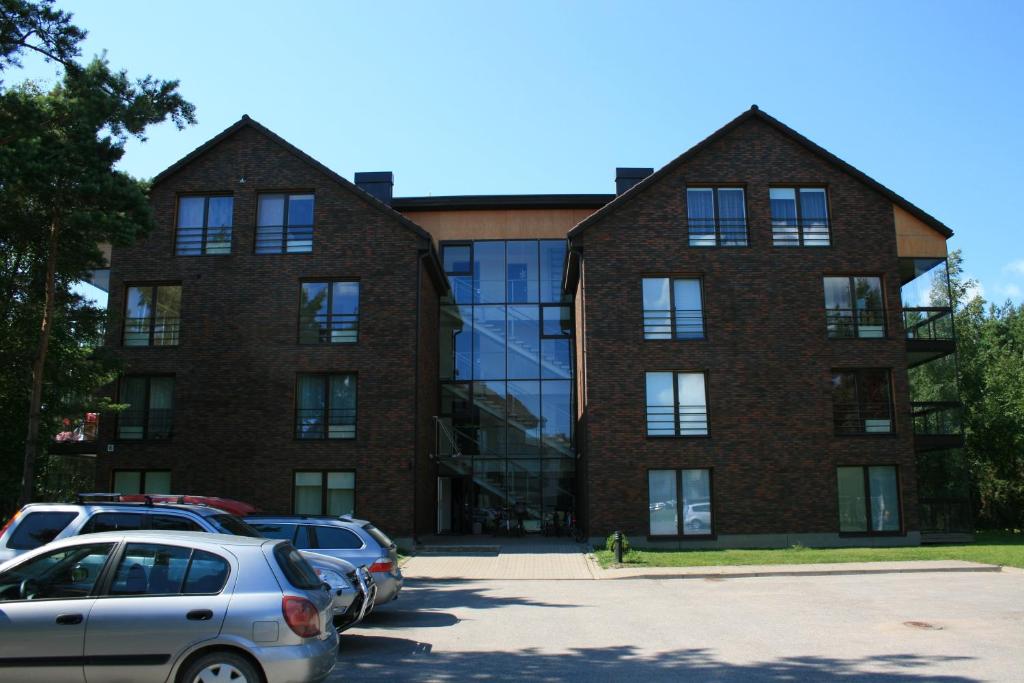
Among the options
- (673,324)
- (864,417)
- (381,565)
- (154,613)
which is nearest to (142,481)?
(381,565)

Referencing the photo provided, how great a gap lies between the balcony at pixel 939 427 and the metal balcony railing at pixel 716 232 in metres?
6.82

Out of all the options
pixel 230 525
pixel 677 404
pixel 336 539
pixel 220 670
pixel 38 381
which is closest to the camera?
pixel 220 670

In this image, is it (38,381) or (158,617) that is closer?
(158,617)

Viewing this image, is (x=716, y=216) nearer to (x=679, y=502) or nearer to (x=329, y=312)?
(x=679, y=502)

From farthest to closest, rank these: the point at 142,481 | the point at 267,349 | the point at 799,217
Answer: the point at 799,217
the point at 267,349
the point at 142,481

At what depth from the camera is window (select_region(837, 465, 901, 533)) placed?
23.9 meters

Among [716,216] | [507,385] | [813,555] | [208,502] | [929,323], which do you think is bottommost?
[813,555]

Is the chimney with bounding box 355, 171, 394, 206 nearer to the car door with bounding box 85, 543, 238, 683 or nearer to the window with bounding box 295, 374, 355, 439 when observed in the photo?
the window with bounding box 295, 374, 355, 439

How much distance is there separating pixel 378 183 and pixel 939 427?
20579 millimetres

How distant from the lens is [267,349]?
24547 mm

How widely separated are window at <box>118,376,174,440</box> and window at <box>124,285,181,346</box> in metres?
1.14

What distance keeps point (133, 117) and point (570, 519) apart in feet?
59.5

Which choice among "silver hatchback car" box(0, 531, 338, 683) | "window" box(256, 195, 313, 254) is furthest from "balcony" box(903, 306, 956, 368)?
"silver hatchback car" box(0, 531, 338, 683)

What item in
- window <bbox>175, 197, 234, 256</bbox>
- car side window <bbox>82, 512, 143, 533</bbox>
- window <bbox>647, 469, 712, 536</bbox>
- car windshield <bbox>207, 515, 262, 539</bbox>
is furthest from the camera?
window <bbox>175, 197, 234, 256</bbox>
